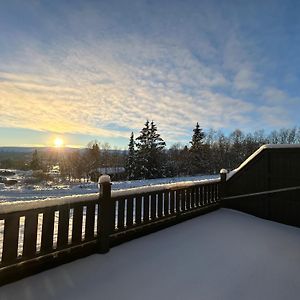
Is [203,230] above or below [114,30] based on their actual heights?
below

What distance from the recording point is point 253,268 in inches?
163

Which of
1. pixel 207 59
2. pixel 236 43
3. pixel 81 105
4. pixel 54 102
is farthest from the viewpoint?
pixel 81 105

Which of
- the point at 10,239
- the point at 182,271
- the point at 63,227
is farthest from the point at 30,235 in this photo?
the point at 182,271

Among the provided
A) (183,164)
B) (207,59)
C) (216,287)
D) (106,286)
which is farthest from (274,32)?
(183,164)

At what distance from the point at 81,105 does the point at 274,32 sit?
10665 mm

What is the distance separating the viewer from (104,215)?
4328 mm

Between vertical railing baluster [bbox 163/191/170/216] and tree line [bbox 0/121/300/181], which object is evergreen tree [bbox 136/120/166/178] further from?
vertical railing baluster [bbox 163/191/170/216]

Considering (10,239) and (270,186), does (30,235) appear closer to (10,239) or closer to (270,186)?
(10,239)

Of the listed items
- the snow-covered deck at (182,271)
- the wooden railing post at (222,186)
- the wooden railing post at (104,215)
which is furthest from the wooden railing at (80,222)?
the wooden railing post at (222,186)

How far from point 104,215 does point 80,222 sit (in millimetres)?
448

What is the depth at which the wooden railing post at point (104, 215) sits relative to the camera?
429cm

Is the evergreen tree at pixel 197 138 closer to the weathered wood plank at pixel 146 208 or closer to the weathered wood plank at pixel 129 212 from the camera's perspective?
the weathered wood plank at pixel 146 208

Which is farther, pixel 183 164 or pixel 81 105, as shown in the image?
pixel 183 164

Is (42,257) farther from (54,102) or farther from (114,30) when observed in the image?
(54,102)
